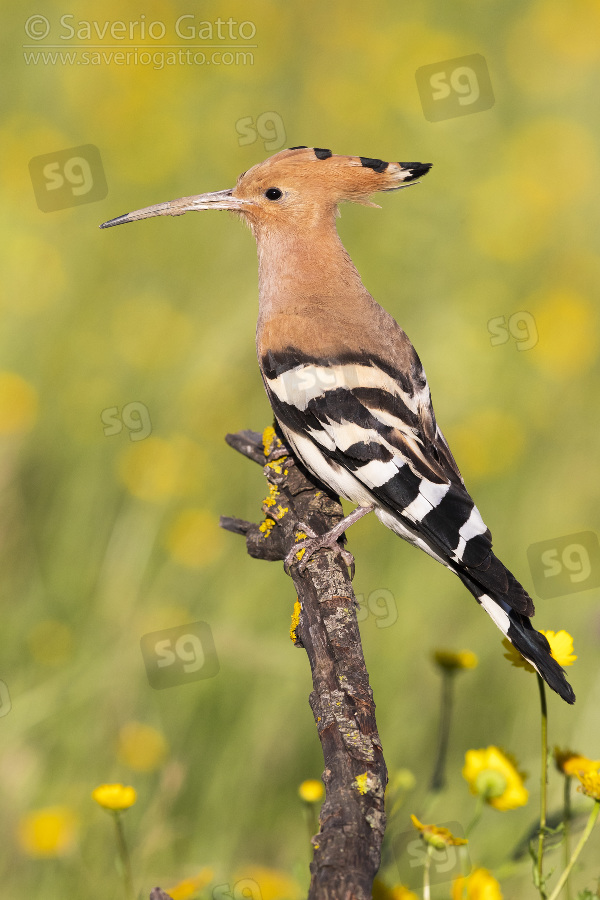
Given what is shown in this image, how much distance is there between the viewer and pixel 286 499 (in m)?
2.46

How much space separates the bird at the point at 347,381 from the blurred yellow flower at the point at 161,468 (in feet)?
2.81

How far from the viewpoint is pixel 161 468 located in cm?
323

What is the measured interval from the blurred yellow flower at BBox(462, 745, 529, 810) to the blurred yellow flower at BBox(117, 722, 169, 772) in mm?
1002

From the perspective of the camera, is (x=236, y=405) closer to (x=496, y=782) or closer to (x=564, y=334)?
(x=564, y=334)

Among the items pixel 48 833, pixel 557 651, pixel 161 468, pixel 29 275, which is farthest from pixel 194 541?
pixel 557 651

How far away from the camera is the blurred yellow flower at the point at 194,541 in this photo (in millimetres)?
3100

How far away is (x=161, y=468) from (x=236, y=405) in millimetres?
574

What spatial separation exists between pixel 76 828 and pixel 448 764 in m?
1.03

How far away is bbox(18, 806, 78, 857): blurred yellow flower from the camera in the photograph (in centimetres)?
214

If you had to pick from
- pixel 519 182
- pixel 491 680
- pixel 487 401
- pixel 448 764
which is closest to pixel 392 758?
pixel 448 764

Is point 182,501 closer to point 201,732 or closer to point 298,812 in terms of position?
point 201,732

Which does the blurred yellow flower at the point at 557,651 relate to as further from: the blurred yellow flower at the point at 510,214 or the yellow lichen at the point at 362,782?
the blurred yellow flower at the point at 510,214

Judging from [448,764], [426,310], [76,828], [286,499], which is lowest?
[448,764]

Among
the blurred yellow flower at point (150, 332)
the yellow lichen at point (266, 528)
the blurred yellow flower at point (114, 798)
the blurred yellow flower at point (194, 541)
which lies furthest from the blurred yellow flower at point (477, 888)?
the blurred yellow flower at point (150, 332)
